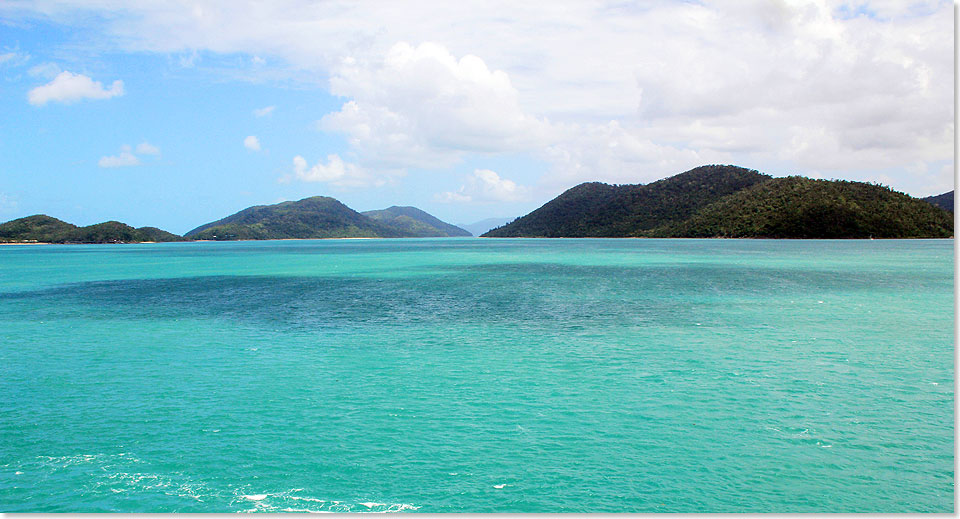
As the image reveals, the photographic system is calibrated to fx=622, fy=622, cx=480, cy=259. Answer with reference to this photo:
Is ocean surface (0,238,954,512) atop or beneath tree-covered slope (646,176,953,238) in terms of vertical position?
beneath

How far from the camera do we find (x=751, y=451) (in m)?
11.4

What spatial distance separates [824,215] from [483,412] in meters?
177

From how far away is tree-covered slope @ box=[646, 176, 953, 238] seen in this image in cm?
16225

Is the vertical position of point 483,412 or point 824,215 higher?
point 824,215

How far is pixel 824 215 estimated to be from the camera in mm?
165125

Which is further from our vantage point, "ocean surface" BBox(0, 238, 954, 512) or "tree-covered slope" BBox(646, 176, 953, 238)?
"tree-covered slope" BBox(646, 176, 953, 238)

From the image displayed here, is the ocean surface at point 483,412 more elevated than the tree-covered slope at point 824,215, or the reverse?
the tree-covered slope at point 824,215

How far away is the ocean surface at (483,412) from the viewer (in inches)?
389

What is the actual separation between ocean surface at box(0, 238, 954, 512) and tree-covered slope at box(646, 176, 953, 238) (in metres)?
153

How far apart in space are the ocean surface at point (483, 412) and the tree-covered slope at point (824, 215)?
15333cm

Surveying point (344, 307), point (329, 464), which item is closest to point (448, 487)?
point (329, 464)

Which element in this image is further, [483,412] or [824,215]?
[824,215]

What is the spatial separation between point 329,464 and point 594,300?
25.1 m

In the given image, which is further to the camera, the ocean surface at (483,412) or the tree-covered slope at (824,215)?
the tree-covered slope at (824,215)
